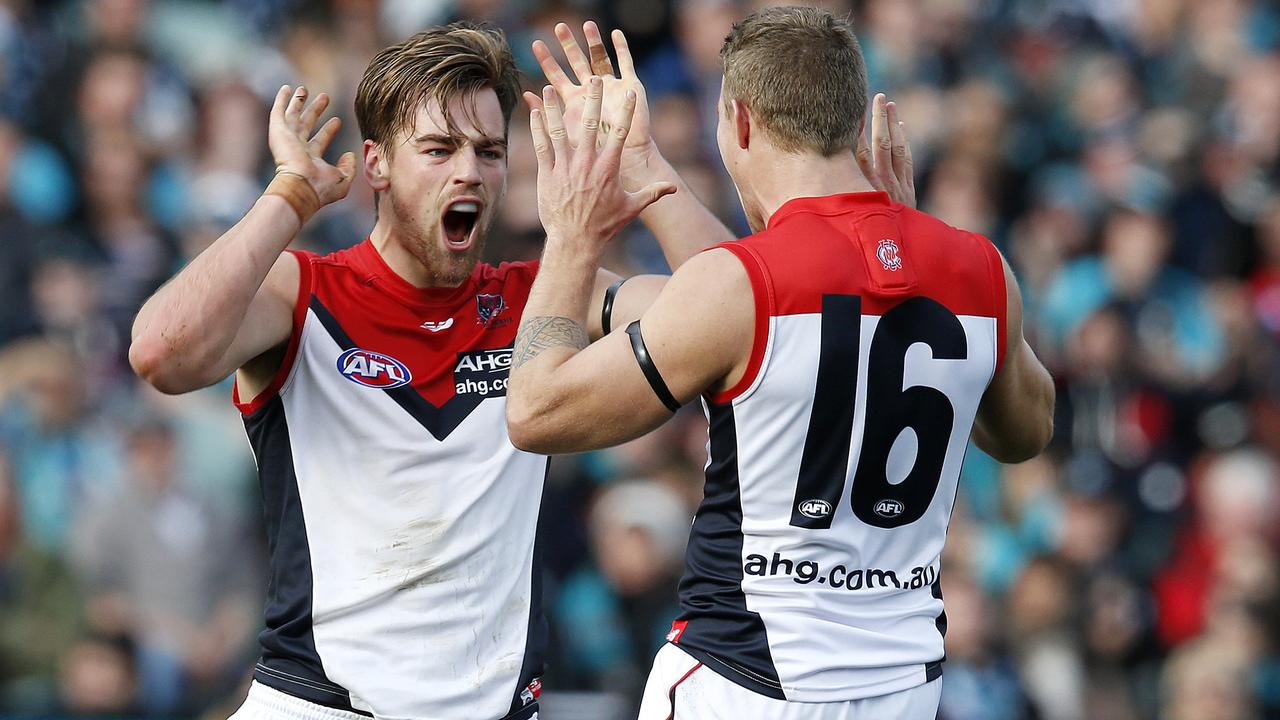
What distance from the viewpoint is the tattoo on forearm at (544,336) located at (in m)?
3.79

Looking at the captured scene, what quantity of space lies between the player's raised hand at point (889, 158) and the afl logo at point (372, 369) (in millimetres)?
1458

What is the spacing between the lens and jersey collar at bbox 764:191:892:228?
3.78m

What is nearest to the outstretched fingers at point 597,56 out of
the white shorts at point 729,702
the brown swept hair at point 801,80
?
the brown swept hair at point 801,80

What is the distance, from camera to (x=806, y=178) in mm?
3844

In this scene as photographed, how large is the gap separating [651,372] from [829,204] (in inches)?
24.8

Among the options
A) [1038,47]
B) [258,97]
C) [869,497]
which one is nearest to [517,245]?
[258,97]

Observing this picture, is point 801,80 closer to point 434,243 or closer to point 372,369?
point 434,243

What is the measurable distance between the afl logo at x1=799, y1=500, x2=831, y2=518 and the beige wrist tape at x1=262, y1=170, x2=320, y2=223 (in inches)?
61.4

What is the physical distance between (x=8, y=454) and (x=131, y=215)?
6.09ft

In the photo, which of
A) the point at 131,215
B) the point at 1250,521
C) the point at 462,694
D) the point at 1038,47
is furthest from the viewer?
the point at 1038,47

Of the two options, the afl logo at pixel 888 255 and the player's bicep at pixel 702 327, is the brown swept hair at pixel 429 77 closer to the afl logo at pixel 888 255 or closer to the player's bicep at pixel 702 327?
the player's bicep at pixel 702 327

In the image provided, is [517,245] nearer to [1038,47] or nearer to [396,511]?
[1038,47]

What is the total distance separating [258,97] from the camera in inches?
413

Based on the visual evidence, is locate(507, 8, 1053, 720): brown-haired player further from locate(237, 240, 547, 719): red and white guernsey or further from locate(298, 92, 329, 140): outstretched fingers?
locate(298, 92, 329, 140): outstretched fingers
